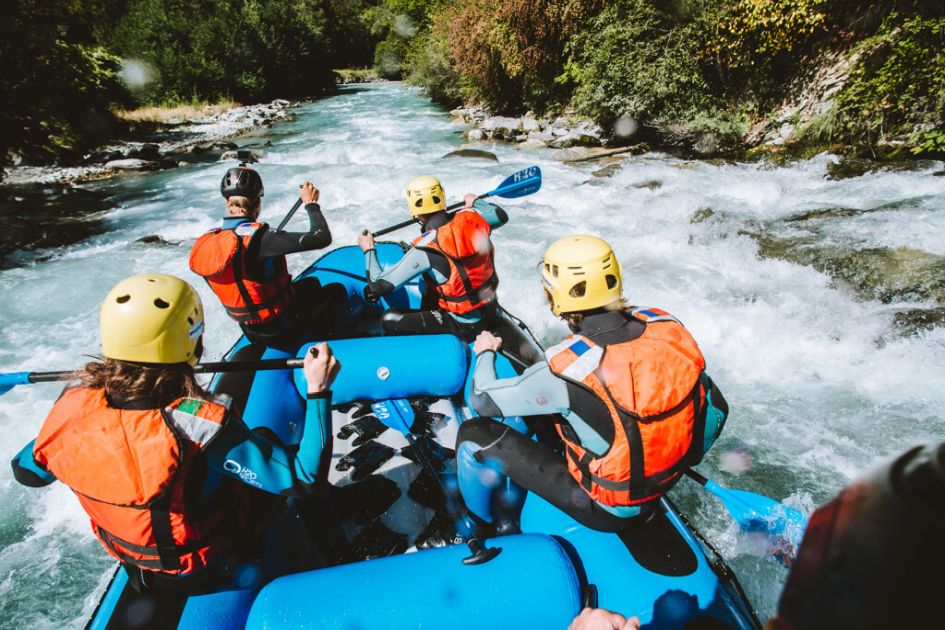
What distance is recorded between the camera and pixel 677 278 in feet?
18.6

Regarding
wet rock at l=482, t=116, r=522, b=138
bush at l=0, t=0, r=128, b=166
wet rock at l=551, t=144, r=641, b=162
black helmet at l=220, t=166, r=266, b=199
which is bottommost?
wet rock at l=551, t=144, r=641, b=162

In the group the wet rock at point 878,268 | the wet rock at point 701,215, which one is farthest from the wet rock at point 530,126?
the wet rock at point 878,268

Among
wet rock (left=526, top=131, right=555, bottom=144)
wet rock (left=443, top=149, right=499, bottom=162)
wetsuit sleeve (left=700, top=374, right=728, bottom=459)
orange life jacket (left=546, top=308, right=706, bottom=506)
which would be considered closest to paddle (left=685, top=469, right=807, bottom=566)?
wetsuit sleeve (left=700, top=374, right=728, bottom=459)

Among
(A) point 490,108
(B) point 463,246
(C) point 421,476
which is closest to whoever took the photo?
(C) point 421,476

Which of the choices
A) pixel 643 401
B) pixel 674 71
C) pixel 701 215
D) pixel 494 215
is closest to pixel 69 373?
pixel 643 401

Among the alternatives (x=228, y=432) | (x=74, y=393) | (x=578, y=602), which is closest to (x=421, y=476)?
(x=578, y=602)

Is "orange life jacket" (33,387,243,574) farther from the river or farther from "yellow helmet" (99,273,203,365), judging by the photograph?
the river

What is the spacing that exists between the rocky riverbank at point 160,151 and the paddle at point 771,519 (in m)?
13.7

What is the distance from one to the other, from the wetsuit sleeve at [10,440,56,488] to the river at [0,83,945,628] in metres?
1.61

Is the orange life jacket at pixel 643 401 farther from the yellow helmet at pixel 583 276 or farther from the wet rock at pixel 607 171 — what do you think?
the wet rock at pixel 607 171

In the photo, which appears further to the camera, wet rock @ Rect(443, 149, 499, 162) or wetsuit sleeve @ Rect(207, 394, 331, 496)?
wet rock @ Rect(443, 149, 499, 162)

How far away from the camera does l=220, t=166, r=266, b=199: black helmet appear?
280 cm

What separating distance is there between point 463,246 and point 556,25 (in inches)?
460

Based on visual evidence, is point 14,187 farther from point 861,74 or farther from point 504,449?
point 861,74
